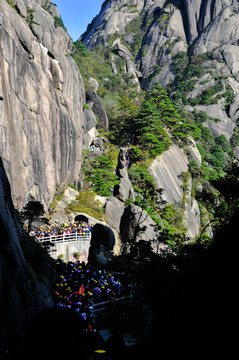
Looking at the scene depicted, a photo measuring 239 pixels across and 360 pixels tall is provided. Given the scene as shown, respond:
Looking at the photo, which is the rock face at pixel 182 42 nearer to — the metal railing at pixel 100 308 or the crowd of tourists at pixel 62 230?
the crowd of tourists at pixel 62 230

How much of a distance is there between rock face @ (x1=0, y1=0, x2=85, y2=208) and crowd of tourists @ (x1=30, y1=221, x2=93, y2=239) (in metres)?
3.17

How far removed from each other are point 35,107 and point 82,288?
1825cm

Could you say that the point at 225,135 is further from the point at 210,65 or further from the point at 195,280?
the point at 195,280

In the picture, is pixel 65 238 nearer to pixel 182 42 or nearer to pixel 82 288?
pixel 82 288

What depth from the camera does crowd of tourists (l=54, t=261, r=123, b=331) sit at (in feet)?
31.8

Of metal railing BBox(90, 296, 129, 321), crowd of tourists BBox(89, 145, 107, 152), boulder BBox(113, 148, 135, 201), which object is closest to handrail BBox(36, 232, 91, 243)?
metal railing BBox(90, 296, 129, 321)

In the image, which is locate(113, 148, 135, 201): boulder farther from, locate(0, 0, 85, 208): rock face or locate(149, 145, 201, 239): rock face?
locate(0, 0, 85, 208): rock face

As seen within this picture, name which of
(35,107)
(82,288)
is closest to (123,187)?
(35,107)

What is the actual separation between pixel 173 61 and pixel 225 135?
31241mm

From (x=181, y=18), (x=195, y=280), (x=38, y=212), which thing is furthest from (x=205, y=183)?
(x=181, y=18)

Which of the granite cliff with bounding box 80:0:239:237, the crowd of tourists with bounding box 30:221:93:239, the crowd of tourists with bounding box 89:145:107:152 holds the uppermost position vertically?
the granite cliff with bounding box 80:0:239:237

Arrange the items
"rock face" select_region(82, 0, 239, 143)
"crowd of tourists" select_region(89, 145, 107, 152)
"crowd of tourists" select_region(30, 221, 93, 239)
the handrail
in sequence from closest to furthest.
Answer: the handrail → "crowd of tourists" select_region(30, 221, 93, 239) → "crowd of tourists" select_region(89, 145, 107, 152) → "rock face" select_region(82, 0, 239, 143)

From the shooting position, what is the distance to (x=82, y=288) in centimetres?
1103

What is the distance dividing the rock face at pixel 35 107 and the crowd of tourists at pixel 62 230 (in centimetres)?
317
